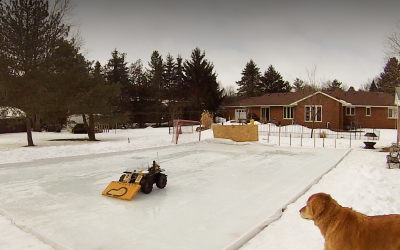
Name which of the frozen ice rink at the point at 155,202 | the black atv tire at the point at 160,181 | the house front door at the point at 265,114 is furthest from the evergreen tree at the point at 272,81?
the black atv tire at the point at 160,181

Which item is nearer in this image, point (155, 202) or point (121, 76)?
point (155, 202)

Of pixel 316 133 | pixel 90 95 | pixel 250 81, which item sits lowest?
pixel 316 133

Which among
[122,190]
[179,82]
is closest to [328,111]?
[179,82]

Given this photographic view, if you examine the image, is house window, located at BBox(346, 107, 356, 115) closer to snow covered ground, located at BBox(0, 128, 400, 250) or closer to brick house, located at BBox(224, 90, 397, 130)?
brick house, located at BBox(224, 90, 397, 130)

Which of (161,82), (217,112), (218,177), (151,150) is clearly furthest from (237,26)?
(161,82)

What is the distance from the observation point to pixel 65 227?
413cm

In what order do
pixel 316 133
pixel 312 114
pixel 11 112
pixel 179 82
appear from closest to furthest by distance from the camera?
pixel 11 112
pixel 316 133
pixel 312 114
pixel 179 82

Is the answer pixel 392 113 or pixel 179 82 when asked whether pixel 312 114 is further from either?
pixel 179 82

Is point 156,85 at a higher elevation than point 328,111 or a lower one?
higher

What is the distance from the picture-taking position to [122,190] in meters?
5.62

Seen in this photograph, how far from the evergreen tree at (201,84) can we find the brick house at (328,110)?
629cm

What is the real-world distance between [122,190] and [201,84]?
32.7 metres

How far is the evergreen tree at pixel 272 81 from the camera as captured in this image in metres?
47.3

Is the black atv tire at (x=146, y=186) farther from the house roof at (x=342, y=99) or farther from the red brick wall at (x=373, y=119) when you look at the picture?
the red brick wall at (x=373, y=119)
